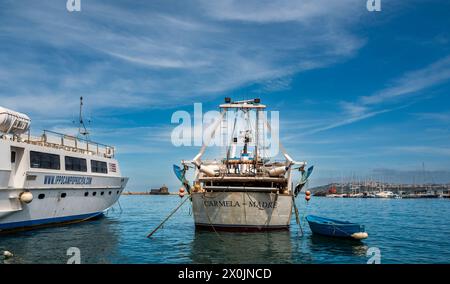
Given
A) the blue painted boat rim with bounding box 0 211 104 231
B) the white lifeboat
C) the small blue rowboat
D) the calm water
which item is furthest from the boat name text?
the small blue rowboat

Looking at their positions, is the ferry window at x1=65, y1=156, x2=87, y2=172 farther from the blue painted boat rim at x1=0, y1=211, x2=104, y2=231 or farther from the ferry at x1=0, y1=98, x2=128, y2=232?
the blue painted boat rim at x1=0, y1=211, x2=104, y2=231

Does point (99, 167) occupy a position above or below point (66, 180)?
above

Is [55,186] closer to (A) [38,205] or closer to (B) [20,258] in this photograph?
(A) [38,205]

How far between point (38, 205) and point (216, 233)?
1591 cm

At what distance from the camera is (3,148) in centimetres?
2603

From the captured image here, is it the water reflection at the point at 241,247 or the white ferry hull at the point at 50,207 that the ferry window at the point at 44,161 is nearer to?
the white ferry hull at the point at 50,207

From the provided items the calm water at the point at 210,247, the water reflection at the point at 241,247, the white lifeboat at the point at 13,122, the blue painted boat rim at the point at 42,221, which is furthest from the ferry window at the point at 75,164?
the water reflection at the point at 241,247

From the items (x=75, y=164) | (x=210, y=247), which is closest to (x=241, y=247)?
(x=210, y=247)

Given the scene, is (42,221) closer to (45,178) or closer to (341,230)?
(45,178)

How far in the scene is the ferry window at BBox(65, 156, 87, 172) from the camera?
34094 millimetres

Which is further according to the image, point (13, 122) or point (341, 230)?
point (341, 230)

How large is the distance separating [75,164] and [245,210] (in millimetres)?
18579

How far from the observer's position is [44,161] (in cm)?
3072

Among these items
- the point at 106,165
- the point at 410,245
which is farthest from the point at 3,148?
the point at 410,245
